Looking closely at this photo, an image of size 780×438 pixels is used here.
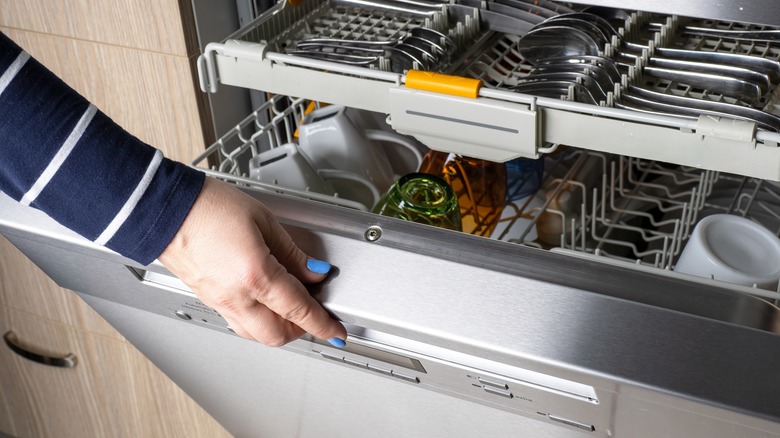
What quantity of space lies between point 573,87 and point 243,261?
28 centimetres

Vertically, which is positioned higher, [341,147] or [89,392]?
[341,147]

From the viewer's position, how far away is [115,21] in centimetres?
95

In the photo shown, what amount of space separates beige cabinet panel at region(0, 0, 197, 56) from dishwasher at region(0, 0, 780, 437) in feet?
0.52

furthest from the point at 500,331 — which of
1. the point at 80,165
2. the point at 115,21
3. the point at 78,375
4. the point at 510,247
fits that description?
the point at 78,375

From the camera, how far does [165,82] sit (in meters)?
0.98

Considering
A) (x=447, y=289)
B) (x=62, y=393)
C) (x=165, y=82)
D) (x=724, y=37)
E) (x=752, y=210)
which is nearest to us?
A: (x=447, y=289)

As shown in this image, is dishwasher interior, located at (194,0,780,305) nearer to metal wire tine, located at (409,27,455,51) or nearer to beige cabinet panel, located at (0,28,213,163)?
metal wire tine, located at (409,27,455,51)

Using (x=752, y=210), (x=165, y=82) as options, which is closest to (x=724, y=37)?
(x=752, y=210)

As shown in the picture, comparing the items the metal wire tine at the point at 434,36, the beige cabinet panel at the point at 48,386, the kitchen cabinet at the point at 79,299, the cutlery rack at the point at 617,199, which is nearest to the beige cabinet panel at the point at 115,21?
the kitchen cabinet at the point at 79,299

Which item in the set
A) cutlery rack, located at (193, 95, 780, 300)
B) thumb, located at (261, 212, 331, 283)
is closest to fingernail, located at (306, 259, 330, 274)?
thumb, located at (261, 212, 331, 283)

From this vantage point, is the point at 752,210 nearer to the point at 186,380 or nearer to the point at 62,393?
the point at 186,380

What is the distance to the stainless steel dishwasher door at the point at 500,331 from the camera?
501 mm

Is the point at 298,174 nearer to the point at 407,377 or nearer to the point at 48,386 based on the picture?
the point at 407,377

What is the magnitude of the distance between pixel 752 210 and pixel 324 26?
46cm
